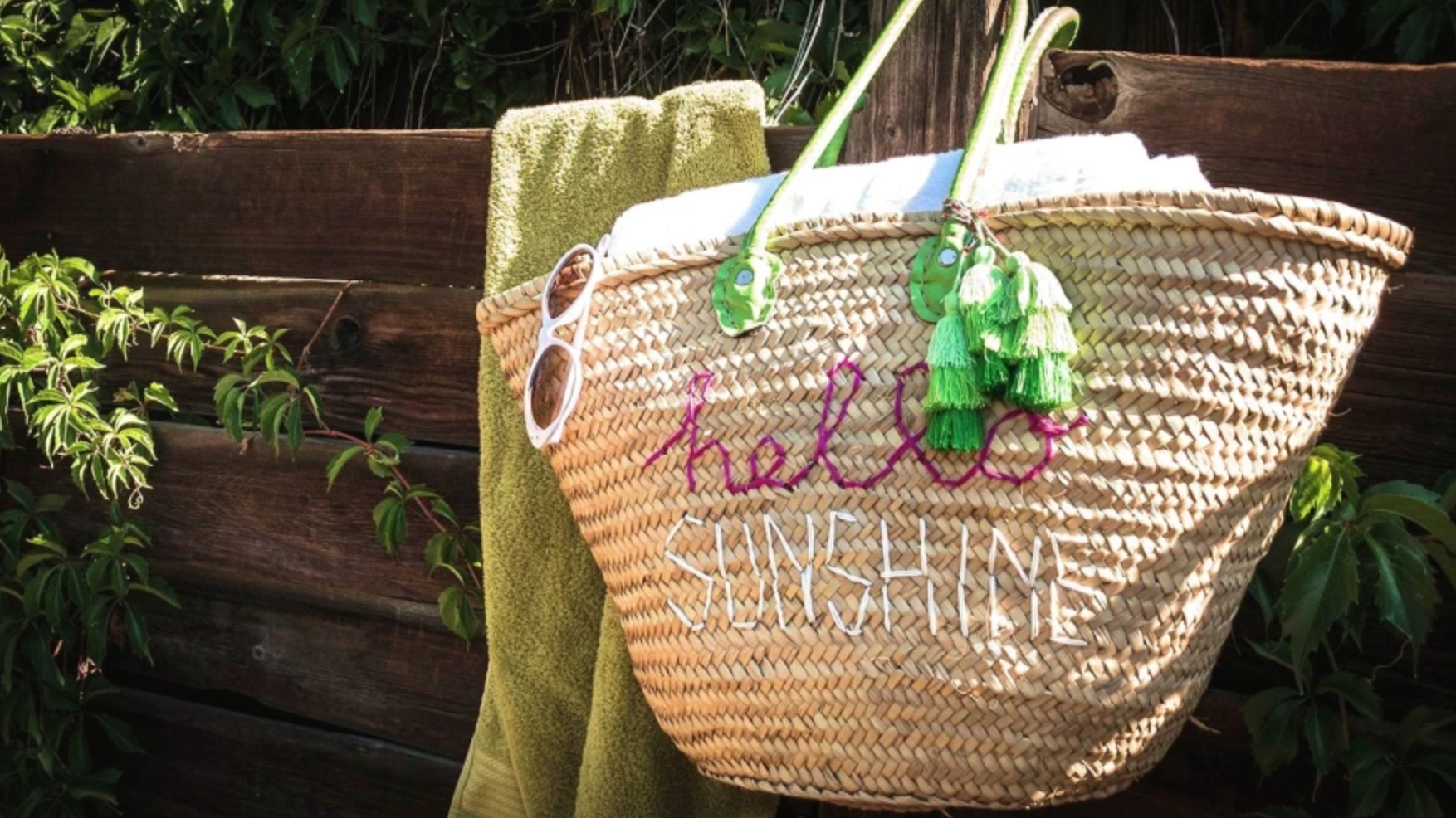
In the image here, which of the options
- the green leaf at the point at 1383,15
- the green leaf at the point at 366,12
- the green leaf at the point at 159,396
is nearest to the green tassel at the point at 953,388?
the green leaf at the point at 1383,15

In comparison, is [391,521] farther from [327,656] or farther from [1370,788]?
[1370,788]

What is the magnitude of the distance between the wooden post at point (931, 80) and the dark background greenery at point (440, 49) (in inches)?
10.5

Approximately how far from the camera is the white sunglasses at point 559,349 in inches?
48.5

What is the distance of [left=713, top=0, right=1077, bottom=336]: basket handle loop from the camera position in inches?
42.7

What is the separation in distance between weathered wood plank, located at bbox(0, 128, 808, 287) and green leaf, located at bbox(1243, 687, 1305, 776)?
0.67 metres

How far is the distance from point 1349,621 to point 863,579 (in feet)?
1.40

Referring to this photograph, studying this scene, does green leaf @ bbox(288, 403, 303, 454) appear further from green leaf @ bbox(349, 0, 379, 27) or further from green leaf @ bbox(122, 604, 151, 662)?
green leaf @ bbox(349, 0, 379, 27)

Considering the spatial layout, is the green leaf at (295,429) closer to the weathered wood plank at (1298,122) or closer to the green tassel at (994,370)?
the weathered wood plank at (1298,122)

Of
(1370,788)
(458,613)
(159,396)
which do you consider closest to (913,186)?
(1370,788)

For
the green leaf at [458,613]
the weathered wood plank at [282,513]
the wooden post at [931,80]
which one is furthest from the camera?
the weathered wood plank at [282,513]

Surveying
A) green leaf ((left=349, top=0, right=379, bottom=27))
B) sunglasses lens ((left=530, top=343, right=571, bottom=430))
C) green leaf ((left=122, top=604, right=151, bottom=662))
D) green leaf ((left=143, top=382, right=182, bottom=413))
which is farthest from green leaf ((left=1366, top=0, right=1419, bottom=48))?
green leaf ((left=122, top=604, right=151, bottom=662))

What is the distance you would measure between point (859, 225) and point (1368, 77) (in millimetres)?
522

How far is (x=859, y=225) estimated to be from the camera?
1116mm

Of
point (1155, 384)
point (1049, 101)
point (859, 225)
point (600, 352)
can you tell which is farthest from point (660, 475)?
point (1049, 101)
